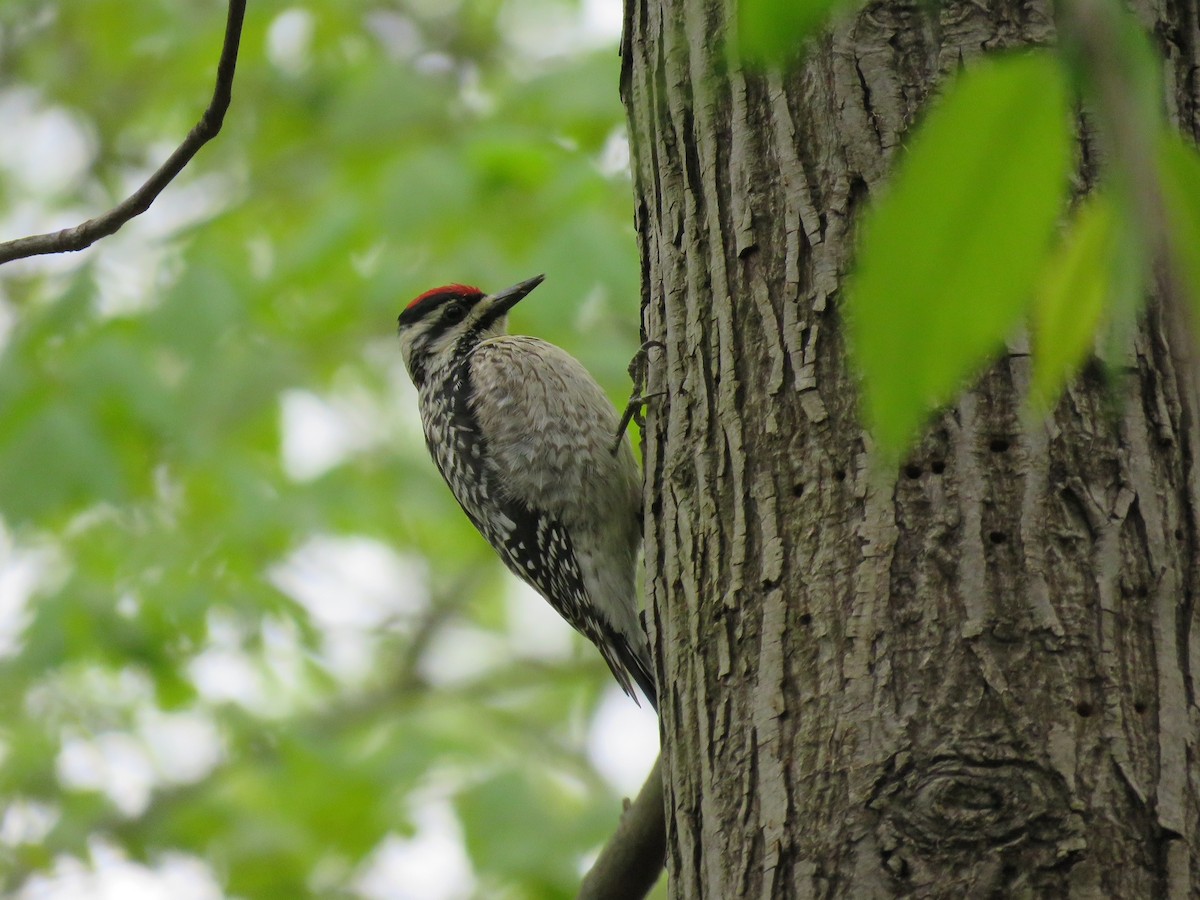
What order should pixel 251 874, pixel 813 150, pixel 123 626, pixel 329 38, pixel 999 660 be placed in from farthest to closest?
pixel 329 38 < pixel 251 874 < pixel 123 626 < pixel 813 150 < pixel 999 660

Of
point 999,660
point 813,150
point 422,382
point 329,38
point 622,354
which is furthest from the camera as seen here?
point 329,38

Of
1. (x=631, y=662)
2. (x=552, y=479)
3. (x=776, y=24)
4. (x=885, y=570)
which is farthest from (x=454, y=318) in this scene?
(x=776, y=24)

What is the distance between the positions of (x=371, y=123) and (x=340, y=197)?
32.6 inches

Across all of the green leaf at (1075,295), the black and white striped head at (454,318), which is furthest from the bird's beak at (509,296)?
the green leaf at (1075,295)

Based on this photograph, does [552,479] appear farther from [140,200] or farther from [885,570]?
[885,570]

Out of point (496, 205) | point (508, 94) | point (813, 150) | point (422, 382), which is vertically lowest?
point (813, 150)

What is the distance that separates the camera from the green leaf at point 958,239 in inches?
26.2

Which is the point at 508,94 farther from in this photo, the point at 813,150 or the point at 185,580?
the point at 813,150

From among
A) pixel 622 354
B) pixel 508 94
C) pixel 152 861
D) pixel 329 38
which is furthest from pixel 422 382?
pixel 152 861

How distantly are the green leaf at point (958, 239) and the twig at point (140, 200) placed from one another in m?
1.83

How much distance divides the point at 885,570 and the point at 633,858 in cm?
118

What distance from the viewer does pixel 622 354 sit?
6051 mm

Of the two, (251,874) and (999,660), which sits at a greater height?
(251,874)

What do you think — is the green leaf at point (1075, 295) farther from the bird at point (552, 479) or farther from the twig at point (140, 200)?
the bird at point (552, 479)
